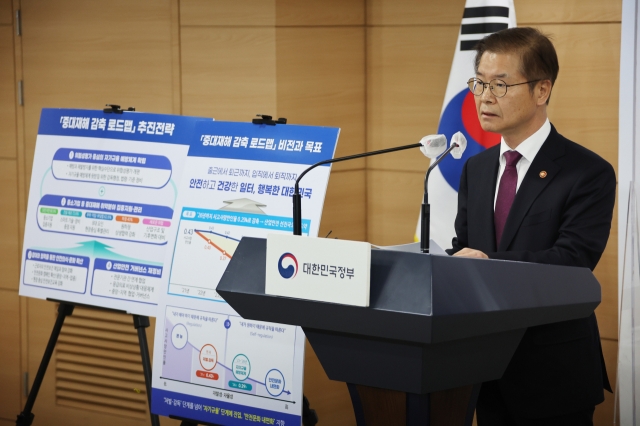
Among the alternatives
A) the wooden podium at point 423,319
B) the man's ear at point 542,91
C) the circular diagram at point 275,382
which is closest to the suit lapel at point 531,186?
the man's ear at point 542,91

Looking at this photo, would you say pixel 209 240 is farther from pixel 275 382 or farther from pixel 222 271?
pixel 275 382

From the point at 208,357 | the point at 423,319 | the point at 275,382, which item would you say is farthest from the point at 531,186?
the point at 208,357

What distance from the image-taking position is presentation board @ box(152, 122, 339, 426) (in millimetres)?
2445

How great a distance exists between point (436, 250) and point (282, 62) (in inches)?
83.7

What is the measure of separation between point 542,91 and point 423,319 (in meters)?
1.01

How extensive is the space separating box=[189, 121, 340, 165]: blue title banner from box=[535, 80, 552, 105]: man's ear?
2.16 ft

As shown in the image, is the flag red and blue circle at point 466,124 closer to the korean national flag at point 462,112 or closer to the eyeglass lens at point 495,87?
the korean national flag at point 462,112

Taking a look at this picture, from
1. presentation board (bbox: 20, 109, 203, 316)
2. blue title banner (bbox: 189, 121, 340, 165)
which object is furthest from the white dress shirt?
presentation board (bbox: 20, 109, 203, 316)

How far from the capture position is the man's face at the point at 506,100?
6.64 feet

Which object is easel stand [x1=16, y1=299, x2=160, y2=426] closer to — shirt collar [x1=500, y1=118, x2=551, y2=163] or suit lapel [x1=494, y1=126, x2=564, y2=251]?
suit lapel [x1=494, y1=126, x2=564, y2=251]

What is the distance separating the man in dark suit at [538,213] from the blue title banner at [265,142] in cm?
58

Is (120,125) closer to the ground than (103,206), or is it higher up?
higher up

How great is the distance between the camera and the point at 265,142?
259 centimetres

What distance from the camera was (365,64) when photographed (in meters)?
3.96
